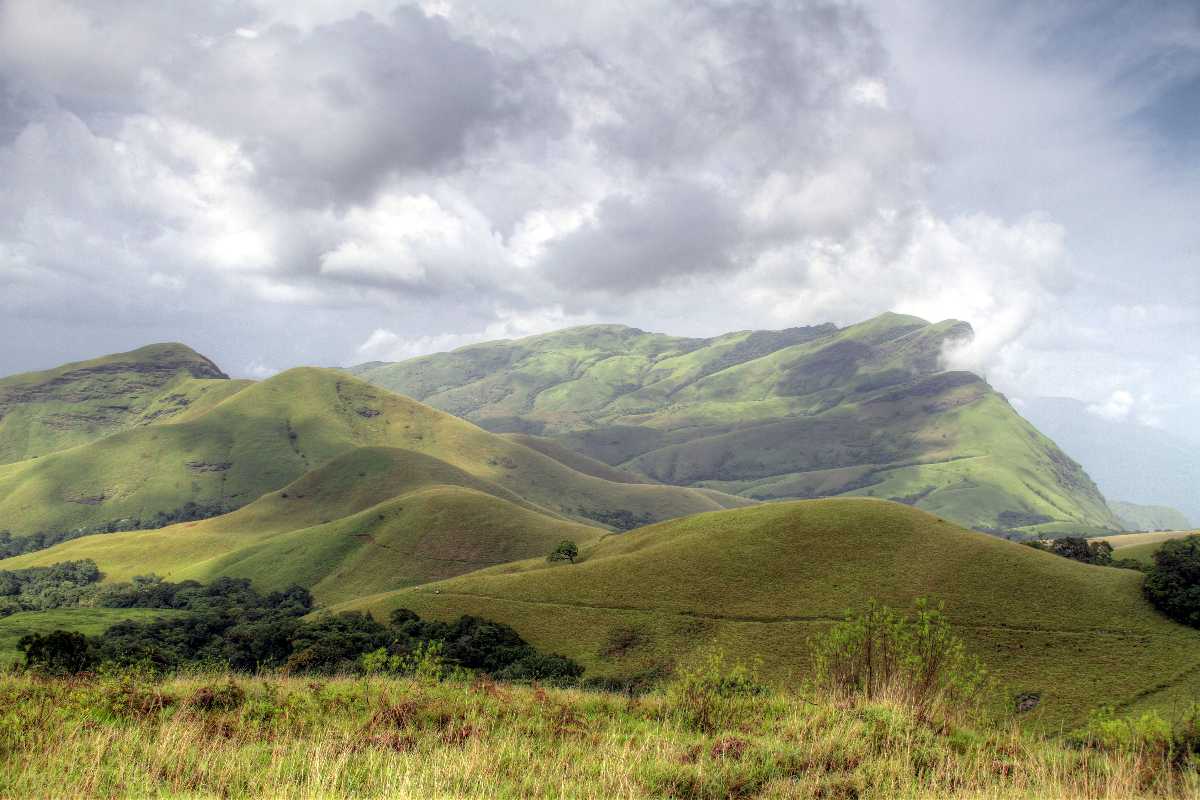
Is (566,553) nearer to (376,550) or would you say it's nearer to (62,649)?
(376,550)

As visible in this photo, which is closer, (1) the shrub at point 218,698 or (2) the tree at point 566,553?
(1) the shrub at point 218,698

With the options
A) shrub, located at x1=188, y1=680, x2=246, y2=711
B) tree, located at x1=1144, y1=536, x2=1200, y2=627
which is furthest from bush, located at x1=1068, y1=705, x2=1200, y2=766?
tree, located at x1=1144, y1=536, x2=1200, y2=627

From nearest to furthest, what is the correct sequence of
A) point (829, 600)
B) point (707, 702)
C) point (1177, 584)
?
point (707, 702)
point (1177, 584)
point (829, 600)

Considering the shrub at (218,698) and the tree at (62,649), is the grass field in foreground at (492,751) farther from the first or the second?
the tree at (62,649)

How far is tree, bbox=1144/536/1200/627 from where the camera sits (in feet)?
232

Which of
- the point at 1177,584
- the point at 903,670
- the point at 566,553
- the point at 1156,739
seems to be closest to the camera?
the point at 1156,739

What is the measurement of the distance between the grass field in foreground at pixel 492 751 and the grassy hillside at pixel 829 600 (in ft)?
176

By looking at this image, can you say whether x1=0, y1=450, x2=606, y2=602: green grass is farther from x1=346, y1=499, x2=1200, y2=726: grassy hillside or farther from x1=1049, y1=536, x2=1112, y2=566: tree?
x1=1049, y1=536, x2=1112, y2=566: tree

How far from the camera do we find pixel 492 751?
13.9 m

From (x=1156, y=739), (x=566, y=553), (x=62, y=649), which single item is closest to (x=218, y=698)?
(x=1156, y=739)

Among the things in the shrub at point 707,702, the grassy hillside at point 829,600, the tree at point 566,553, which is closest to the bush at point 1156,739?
the shrub at point 707,702

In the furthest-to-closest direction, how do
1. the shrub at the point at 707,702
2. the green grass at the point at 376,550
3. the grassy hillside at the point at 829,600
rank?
the green grass at the point at 376,550 < the grassy hillside at the point at 829,600 < the shrub at the point at 707,702

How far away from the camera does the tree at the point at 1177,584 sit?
70.8 m

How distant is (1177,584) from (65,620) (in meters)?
173
